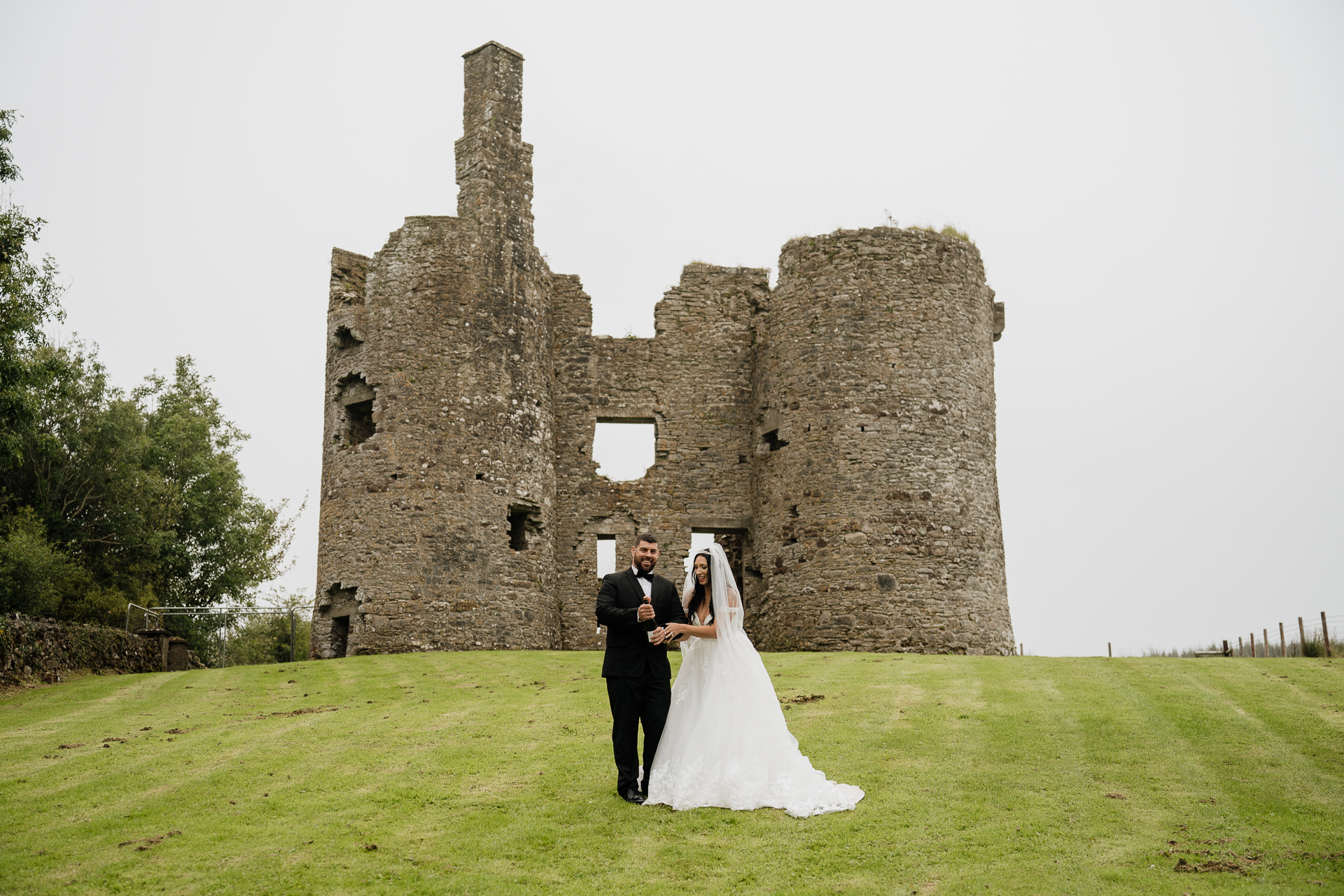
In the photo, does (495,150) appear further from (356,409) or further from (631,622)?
(631,622)

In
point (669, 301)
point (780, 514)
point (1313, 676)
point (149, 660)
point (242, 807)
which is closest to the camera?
point (242, 807)

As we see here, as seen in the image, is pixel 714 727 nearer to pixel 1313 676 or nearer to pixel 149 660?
pixel 1313 676

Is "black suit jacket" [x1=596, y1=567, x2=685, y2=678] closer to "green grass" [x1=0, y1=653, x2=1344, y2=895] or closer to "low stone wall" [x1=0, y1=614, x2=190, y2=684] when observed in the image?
"green grass" [x1=0, y1=653, x2=1344, y2=895]

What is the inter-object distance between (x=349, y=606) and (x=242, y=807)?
543 inches

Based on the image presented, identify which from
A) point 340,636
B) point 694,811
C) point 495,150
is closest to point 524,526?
point 340,636

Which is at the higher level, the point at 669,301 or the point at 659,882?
the point at 669,301

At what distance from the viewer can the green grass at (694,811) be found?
22.2 ft

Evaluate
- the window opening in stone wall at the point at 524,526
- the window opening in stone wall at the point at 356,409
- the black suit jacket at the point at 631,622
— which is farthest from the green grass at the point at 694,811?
the window opening in stone wall at the point at 356,409

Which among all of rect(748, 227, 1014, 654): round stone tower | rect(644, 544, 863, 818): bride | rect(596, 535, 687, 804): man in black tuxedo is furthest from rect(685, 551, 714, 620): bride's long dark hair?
rect(748, 227, 1014, 654): round stone tower

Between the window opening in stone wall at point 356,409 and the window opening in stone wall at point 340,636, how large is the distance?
368 cm

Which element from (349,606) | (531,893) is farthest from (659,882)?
(349,606)

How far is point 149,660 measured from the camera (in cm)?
2139

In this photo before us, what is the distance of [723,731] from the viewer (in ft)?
28.1

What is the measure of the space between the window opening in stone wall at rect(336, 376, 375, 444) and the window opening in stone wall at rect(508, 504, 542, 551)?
136 inches
